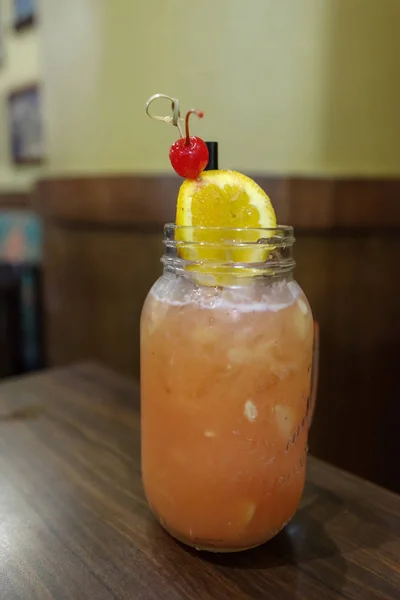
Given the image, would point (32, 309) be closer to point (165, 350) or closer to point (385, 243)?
point (385, 243)

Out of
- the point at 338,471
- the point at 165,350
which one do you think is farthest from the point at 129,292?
the point at 165,350

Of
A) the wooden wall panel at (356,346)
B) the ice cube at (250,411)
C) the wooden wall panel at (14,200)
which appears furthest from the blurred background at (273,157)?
the wooden wall panel at (14,200)

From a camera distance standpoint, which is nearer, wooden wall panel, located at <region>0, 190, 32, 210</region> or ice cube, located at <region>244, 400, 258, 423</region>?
ice cube, located at <region>244, 400, 258, 423</region>

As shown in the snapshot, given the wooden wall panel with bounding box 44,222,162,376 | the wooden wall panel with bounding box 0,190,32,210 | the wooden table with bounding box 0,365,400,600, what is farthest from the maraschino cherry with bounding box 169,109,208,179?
the wooden wall panel with bounding box 0,190,32,210

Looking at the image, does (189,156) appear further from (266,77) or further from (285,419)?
(266,77)

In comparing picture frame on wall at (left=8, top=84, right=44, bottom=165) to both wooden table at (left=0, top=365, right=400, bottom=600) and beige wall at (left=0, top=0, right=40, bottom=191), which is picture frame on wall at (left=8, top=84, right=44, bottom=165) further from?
wooden table at (left=0, top=365, right=400, bottom=600)

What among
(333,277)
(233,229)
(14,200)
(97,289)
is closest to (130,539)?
(233,229)
